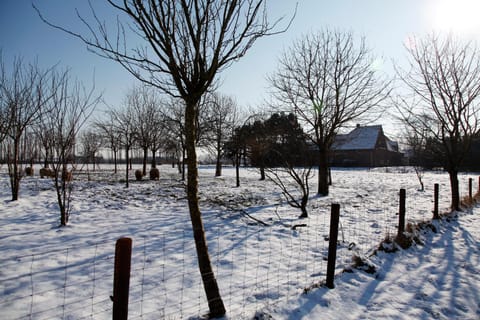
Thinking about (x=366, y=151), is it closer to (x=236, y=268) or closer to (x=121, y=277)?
(x=236, y=268)

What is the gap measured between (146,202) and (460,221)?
32.1 feet

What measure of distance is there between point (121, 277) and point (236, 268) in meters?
2.40

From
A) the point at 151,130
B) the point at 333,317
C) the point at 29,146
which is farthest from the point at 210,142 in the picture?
the point at 333,317

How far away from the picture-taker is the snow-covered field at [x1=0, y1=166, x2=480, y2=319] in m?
2.91

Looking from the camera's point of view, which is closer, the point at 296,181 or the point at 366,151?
the point at 296,181

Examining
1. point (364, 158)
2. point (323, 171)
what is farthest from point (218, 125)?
point (364, 158)

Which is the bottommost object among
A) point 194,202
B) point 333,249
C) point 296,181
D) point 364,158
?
point 333,249

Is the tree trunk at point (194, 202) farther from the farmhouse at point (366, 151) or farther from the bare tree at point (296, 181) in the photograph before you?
the farmhouse at point (366, 151)

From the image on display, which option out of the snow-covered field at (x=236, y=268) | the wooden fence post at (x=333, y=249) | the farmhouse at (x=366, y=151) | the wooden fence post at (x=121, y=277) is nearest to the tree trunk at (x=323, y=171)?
the snow-covered field at (x=236, y=268)

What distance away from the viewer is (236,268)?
3996 millimetres

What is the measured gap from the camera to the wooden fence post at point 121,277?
1894 millimetres

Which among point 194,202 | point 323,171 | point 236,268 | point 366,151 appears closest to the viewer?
point 194,202

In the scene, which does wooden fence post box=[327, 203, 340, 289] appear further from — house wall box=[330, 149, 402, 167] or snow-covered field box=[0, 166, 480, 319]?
house wall box=[330, 149, 402, 167]

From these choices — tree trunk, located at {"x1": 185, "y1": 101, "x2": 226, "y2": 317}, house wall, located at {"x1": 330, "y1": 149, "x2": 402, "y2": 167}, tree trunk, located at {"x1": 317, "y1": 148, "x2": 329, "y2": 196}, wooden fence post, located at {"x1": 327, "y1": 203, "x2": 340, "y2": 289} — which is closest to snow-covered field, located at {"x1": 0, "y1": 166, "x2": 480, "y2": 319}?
wooden fence post, located at {"x1": 327, "y1": 203, "x2": 340, "y2": 289}
